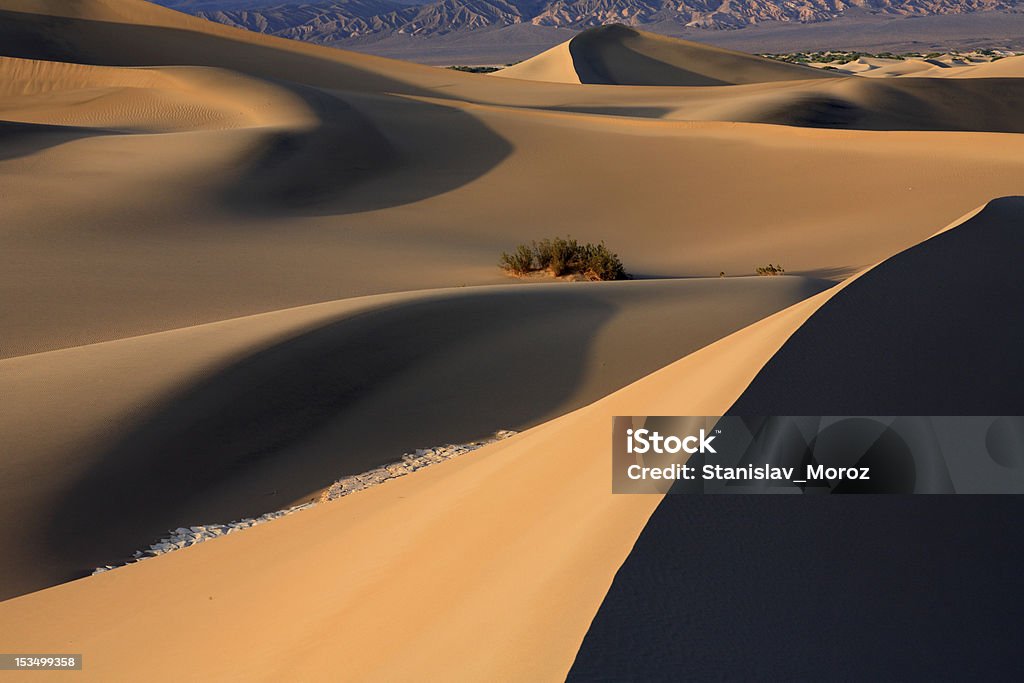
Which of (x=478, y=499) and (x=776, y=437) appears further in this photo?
(x=478, y=499)

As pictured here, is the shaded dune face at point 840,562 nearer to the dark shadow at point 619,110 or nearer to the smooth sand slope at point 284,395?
the smooth sand slope at point 284,395

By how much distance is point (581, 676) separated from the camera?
279 centimetres

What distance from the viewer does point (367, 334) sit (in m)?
10.6

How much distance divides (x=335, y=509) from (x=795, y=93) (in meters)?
40.9

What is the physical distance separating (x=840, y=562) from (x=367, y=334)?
7.50 meters

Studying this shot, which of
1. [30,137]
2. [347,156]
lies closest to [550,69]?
[347,156]

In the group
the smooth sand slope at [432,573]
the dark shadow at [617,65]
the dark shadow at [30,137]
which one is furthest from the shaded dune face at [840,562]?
the dark shadow at [617,65]

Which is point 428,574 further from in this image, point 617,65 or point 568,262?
point 617,65

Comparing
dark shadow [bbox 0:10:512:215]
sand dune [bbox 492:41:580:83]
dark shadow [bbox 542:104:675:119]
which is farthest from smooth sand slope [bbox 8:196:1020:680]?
sand dune [bbox 492:41:580:83]

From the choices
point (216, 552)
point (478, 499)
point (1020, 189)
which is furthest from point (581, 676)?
point (1020, 189)

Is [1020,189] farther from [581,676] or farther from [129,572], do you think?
[581,676]

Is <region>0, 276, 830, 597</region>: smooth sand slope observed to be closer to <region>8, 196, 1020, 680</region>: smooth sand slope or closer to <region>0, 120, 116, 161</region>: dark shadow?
<region>8, 196, 1020, 680</region>: smooth sand slope

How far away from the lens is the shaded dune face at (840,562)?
3.03 metres

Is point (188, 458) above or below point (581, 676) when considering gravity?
below
